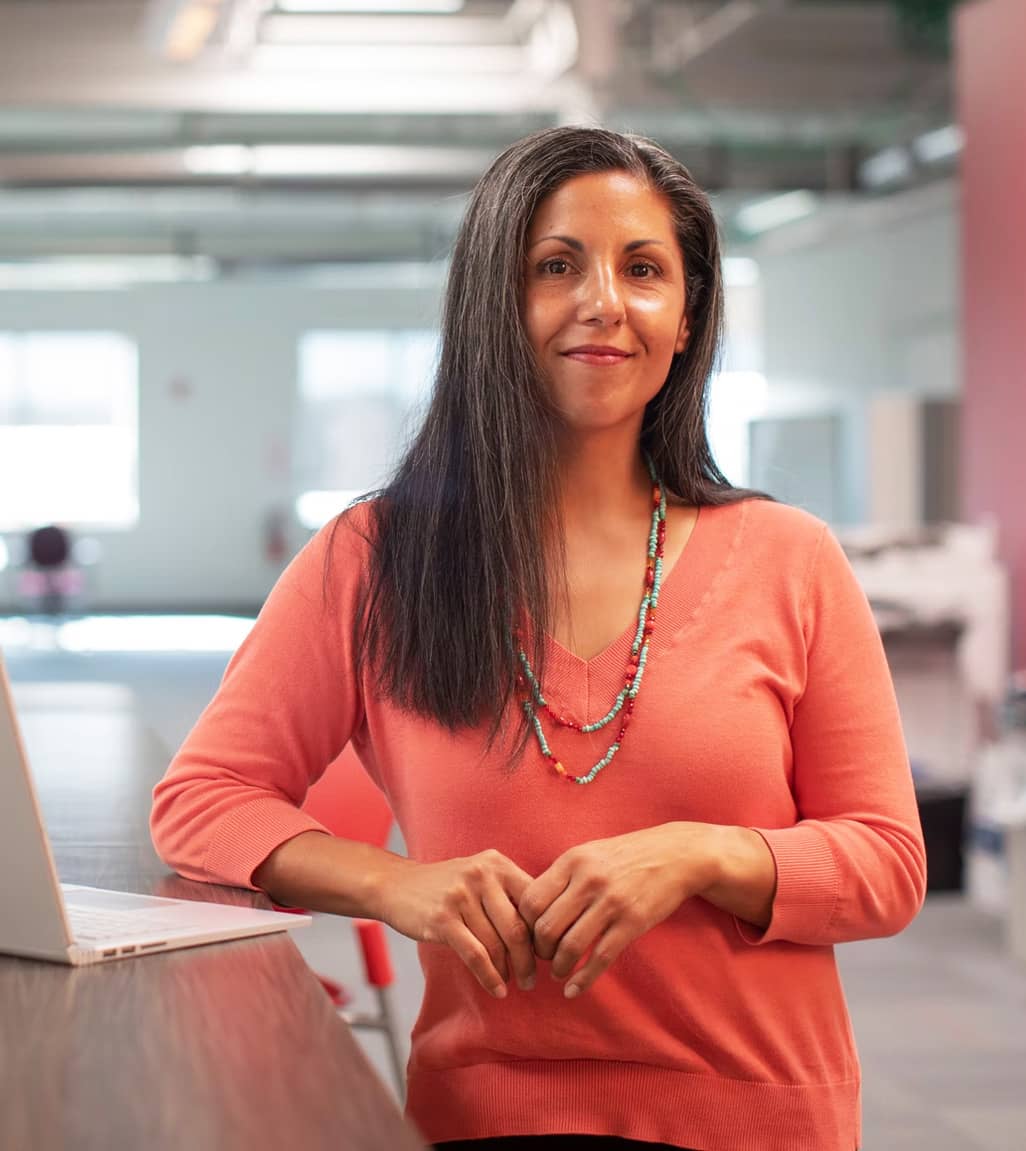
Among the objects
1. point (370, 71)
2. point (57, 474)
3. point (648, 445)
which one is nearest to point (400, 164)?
point (370, 71)

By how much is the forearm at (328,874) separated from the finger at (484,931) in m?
0.10

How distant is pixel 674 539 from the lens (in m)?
1.53

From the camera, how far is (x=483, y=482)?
1.47 meters

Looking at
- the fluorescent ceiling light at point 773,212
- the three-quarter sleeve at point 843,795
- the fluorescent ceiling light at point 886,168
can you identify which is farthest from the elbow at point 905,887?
the fluorescent ceiling light at point 773,212

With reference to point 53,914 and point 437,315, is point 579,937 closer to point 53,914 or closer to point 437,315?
point 53,914

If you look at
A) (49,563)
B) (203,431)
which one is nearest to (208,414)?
(203,431)

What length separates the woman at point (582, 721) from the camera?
136 cm

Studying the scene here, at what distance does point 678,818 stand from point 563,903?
19 centimetres

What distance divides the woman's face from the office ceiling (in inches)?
272

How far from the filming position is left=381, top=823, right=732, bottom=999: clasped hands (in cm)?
124

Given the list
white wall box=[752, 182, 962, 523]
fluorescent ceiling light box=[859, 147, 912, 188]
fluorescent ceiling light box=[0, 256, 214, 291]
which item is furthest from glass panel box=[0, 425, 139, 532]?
fluorescent ceiling light box=[859, 147, 912, 188]

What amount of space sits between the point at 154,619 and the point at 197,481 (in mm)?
1992

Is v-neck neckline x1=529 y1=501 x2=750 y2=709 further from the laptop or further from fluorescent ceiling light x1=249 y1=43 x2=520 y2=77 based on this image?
fluorescent ceiling light x1=249 y1=43 x2=520 y2=77

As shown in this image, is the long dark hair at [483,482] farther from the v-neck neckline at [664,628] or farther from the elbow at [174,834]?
the elbow at [174,834]
